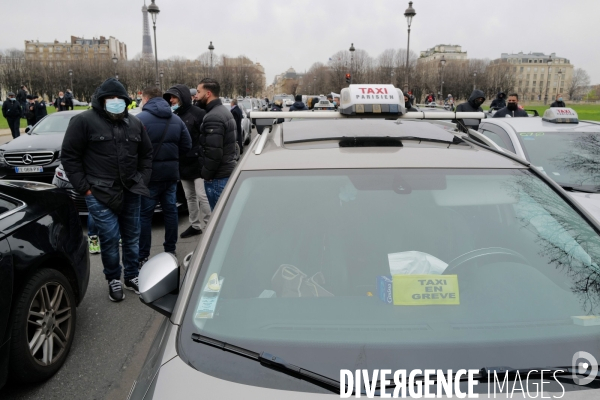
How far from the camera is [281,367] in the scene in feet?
4.76

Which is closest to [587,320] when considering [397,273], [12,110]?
[397,273]

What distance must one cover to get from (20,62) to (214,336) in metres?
110

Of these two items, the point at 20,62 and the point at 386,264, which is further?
the point at 20,62

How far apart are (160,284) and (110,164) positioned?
2605 mm

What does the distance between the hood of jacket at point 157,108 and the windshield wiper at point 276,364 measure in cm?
402

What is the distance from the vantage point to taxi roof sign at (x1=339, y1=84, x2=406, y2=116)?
3.23 metres

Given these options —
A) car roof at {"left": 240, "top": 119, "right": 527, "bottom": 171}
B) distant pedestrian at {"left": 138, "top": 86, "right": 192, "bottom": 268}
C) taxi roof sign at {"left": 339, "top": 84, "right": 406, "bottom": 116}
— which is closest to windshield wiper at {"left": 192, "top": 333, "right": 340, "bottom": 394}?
car roof at {"left": 240, "top": 119, "right": 527, "bottom": 171}

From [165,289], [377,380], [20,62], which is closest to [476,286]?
[377,380]

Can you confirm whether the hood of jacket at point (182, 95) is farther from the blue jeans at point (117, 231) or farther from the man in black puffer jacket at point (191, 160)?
the blue jeans at point (117, 231)

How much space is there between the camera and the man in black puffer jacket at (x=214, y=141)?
5742mm

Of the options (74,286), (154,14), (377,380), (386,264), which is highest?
(154,14)

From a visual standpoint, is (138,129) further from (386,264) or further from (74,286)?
(386,264)

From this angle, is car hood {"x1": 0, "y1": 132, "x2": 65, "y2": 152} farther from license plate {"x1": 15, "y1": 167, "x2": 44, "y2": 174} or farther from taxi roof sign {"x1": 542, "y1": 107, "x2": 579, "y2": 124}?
taxi roof sign {"x1": 542, "y1": 107, "x2": 579, "y2": 124}

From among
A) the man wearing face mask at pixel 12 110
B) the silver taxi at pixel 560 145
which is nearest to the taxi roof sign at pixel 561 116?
the silver taxi at pixel 560 145
